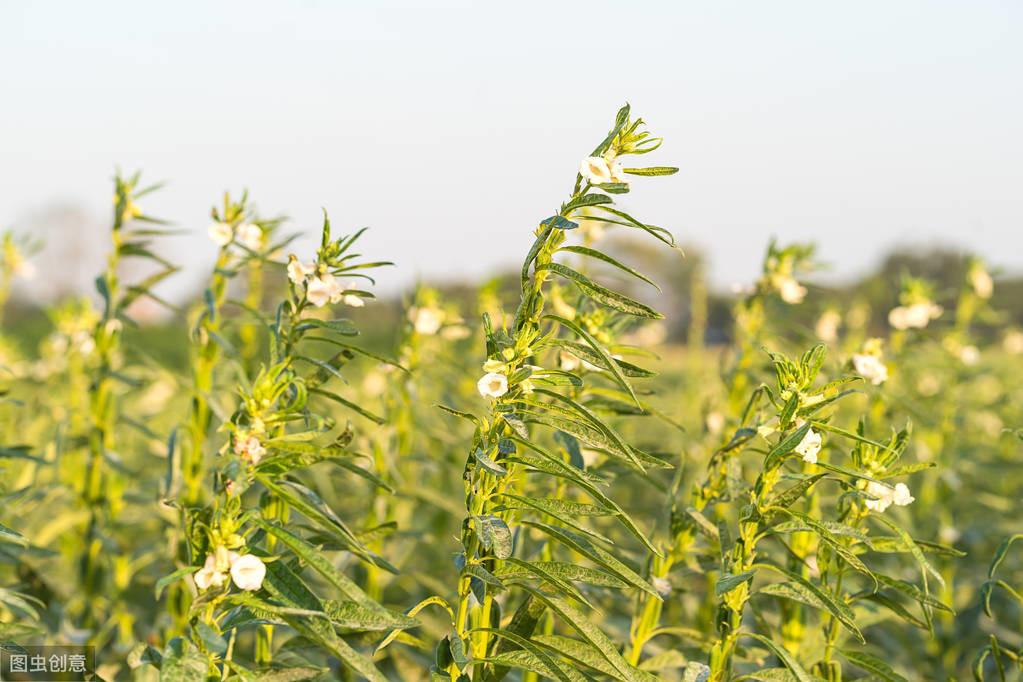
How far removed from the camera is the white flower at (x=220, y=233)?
87.0 inches

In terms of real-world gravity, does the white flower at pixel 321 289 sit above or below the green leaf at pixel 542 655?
above

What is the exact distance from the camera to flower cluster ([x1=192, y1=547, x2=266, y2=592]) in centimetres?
137

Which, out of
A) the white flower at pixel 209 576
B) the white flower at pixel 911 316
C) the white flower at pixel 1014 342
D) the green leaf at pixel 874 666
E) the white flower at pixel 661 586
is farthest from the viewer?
the white flower at pixel 1014 342

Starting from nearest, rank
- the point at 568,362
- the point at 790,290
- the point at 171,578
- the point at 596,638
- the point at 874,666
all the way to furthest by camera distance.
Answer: the point at 171,578 < the point at 596,638 < the point at 874,666 < the point at 568,362 < the point at 790,290

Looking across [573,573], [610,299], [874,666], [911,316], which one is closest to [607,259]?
[610,299]

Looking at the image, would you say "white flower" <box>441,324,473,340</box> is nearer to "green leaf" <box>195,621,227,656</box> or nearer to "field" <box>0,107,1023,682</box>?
"field" <box>0,107,1023,682</box>

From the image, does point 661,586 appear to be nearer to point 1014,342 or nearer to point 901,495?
point 901,495

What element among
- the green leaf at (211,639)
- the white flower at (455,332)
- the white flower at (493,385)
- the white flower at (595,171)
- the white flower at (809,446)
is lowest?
the green leaf at (211,639)

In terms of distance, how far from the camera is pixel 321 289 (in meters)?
1.66

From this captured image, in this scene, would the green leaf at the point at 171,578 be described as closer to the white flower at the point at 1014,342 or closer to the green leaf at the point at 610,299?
the green leaf at the point at 610,299

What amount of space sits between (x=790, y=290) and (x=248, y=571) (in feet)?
5.86

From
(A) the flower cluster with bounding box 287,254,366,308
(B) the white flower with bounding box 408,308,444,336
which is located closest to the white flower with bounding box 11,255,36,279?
(B) the white flower with bounding box 408,308,444,336

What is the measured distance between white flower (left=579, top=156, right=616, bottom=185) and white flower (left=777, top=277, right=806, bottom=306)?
1.40 metres

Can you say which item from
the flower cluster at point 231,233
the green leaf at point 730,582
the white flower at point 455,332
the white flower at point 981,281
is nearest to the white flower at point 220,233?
the flower cluster at point 231,233
